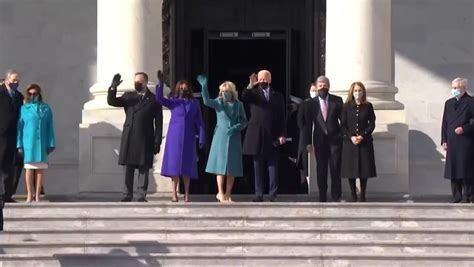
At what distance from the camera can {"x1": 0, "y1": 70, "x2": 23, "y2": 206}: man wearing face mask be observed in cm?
1947

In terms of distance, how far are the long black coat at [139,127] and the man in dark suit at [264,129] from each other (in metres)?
1.36

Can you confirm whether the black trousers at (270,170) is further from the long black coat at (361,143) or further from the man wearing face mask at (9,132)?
the man wearing face mask at (9,132)

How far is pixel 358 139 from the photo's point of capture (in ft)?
64.5

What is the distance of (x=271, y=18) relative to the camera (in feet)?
85.2

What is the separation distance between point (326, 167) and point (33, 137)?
177 inches

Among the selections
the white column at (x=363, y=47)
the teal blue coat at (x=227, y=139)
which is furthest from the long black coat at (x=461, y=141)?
the teal blue coat at (x=227, y=139)

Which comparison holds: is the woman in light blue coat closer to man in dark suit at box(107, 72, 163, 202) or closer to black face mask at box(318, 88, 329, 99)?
man in dark suit at box(107, 72, 163, 202)

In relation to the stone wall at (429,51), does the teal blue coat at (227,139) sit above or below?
below

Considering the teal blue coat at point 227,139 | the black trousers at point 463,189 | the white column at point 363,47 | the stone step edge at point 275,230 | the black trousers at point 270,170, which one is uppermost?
the white column at point 363,47

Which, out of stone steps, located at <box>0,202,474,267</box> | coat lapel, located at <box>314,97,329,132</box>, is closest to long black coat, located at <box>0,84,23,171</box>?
stone steps, located at <box>0,202,474,267</box>

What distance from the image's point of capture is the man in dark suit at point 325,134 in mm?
19656

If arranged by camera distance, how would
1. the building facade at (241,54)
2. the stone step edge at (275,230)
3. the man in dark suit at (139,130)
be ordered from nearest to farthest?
the stone step edge at (275,230)
the man in dark suit at (139,130)
the building facade at (241,54)

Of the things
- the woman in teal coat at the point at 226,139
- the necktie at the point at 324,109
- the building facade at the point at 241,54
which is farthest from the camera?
the building facade at the point at 241,54

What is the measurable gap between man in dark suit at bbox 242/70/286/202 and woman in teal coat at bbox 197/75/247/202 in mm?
177
